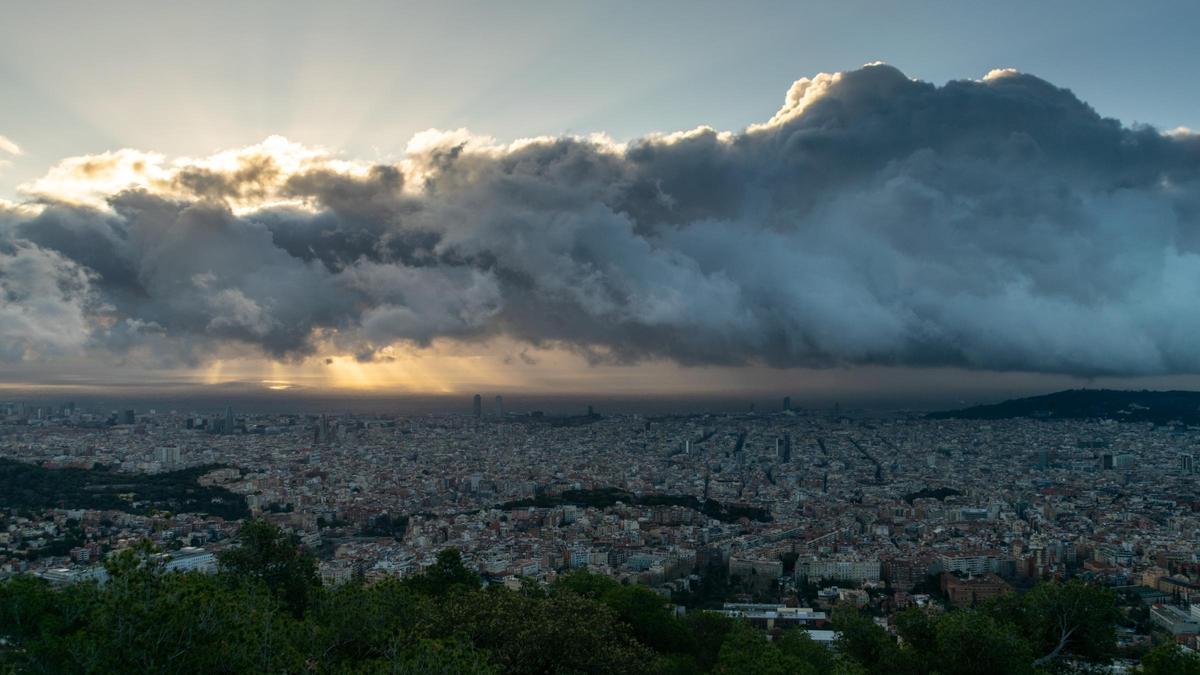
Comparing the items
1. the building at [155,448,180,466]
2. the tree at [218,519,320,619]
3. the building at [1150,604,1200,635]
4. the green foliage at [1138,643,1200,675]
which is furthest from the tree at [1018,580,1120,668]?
the building at [155,448,180,466]

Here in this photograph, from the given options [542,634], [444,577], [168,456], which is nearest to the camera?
[542,634]

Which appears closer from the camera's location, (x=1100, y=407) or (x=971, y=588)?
(x=971, y=588)

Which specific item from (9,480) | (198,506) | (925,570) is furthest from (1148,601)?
(9,480)

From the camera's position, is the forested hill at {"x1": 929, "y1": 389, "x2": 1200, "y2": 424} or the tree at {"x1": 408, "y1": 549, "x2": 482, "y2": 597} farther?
the forested hill at {"x1": 929, "y1": 389, "x2": 1200, "y2": 424}

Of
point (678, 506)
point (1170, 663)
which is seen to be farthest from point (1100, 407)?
point (1170, 663)

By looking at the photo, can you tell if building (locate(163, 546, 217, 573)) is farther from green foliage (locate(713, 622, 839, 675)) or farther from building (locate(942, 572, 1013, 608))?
building (locate(942, 572, 1013, 608))

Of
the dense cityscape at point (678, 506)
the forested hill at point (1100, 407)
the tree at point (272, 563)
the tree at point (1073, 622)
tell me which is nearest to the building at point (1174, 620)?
the dense cityscape at point (678, 506)

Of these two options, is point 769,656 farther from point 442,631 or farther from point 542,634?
point 442,631

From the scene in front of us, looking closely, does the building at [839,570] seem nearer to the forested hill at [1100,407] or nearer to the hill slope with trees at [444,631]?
the hill slope with trees at [444,631]
